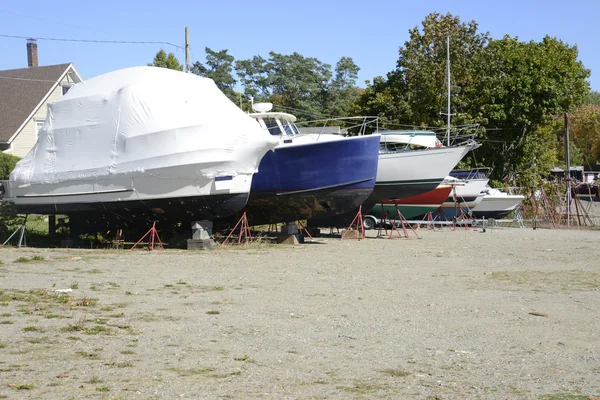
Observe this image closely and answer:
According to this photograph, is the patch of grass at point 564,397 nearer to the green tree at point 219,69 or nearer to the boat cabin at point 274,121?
the boat cabin at point 274,121

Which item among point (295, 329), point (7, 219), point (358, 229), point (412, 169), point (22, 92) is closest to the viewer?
point (295, 329)

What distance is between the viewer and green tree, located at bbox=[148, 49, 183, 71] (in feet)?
127

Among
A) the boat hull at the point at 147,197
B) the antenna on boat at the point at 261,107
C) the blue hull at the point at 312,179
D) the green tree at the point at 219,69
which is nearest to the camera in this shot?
the boat hull at the point at 147,197

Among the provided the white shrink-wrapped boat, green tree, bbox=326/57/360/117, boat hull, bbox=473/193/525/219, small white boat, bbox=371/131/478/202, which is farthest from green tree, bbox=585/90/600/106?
the white shrink-wrapped boat

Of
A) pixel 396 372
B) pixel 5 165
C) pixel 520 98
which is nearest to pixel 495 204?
pixel 520 98

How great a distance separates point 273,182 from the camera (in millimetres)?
21844

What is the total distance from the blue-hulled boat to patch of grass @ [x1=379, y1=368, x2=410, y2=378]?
14576mm

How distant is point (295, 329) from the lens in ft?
30.3

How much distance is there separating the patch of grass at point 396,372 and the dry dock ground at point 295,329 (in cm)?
2

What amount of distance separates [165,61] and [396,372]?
113 ft

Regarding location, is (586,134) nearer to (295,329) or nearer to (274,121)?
(274,121)

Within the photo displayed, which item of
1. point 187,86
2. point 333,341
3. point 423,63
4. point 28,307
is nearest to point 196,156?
point 187,86

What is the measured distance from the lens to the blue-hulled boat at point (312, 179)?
21750 mm

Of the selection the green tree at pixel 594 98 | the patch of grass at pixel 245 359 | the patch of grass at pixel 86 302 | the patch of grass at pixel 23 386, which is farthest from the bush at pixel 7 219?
the green tree at pixel 594 98
